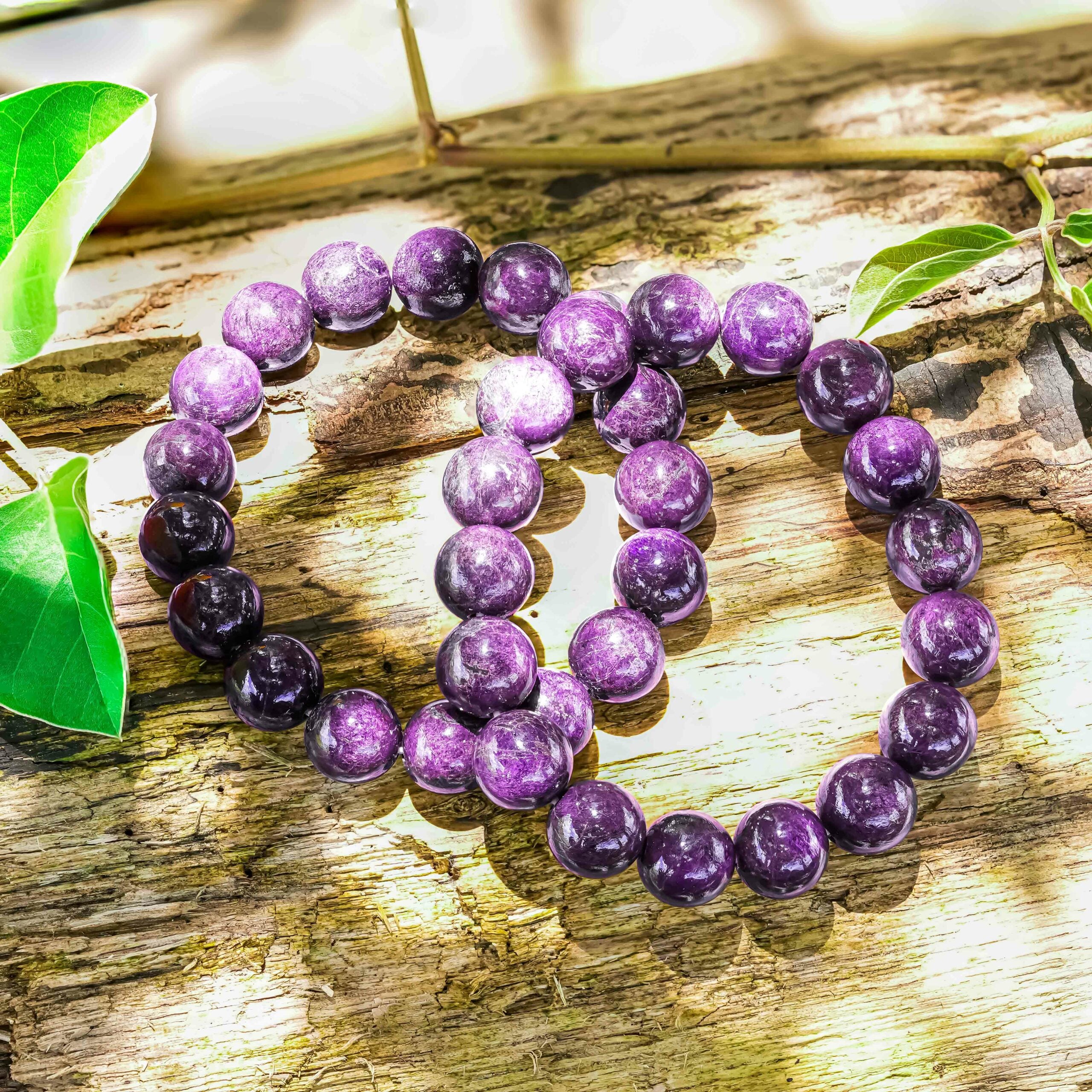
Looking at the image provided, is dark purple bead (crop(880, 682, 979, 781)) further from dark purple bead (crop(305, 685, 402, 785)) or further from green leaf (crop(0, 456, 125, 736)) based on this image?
green leaf (crop(0, 456, 125, 736))

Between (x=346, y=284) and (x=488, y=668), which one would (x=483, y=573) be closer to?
(x=488, y=668)

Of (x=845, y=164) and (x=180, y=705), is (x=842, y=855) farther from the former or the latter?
(x=845, y=164)

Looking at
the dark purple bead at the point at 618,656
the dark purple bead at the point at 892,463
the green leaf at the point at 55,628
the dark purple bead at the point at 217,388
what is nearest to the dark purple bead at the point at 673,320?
the dark purple bead at the point at 892,463

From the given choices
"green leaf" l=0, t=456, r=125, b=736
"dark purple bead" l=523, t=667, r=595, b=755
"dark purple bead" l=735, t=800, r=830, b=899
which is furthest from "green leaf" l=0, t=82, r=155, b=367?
"dark purple bead" l=735, t=800, r=830, b=899

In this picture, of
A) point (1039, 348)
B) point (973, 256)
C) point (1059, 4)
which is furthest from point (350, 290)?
point (1059, 4)

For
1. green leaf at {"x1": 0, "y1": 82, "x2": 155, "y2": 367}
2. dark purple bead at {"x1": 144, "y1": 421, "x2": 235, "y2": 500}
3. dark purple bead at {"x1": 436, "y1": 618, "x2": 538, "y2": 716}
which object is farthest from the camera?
dark purple bead at {"x1": 144, "y1": 421, "x2": 235, "y2": 500}
